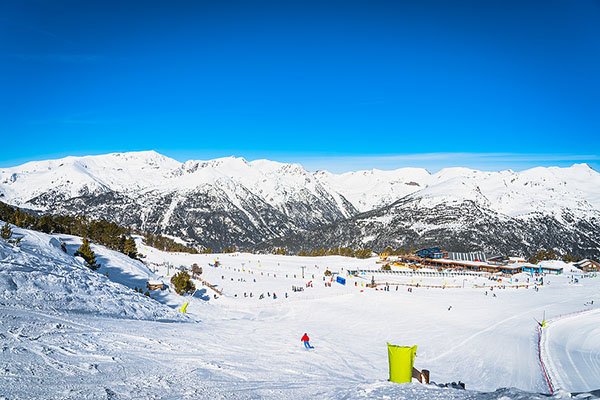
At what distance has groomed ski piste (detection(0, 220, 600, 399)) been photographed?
33.1 ft

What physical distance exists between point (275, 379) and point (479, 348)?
20.1 m

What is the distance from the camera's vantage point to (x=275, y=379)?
41.6 feet

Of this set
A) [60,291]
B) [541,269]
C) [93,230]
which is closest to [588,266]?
[541,269]

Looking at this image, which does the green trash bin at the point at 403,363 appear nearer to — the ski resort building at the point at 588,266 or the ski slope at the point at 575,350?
the ski slope at the point at 575,350

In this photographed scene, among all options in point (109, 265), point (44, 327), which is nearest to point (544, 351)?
point (44, 327)

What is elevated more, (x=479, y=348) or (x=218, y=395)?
(x=218, y=395)

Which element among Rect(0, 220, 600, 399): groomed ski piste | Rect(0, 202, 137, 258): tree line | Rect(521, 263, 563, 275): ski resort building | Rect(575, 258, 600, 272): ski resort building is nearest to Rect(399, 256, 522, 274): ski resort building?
Rect(521, 263, 563, 275): ski resort building

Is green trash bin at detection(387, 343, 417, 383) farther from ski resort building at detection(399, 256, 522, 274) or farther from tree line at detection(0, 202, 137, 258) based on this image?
ski resort building at detection(399, 256, 522, 274)

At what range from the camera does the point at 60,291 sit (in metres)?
19.4

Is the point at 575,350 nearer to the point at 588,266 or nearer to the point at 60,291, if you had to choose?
the point at 60,291

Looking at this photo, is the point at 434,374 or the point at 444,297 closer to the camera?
the point at 434,374

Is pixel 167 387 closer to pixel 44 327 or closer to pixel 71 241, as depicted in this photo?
pixel 44 327

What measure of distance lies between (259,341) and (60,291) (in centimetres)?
1071

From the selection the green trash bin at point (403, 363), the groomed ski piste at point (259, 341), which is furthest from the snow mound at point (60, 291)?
the green trash bin at point (403, 363)
